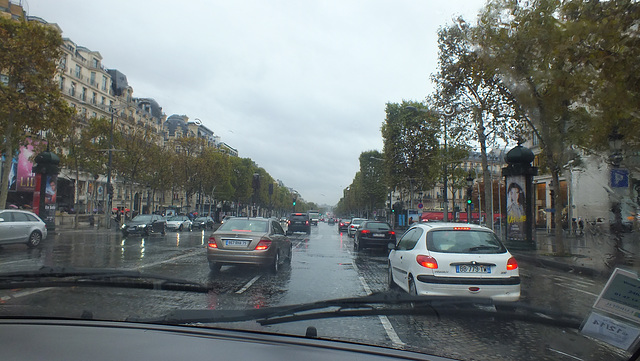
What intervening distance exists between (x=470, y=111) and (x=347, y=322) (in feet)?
79.4

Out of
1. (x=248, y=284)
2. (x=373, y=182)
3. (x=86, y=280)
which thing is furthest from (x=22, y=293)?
(x=373, y=182)

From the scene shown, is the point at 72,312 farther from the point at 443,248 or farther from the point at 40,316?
the point at 443,248

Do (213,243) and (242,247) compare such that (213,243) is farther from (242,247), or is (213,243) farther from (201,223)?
(201,223)

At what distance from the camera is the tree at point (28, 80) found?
20.5m

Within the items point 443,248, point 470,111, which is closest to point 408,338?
point 443,248

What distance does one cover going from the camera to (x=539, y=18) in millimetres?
10703

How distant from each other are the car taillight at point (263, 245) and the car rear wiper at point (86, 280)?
207 inches

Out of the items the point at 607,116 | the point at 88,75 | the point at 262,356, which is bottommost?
the point at 262,356

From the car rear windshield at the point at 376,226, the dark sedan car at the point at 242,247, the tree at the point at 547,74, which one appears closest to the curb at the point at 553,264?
the tree at the point at 547,74

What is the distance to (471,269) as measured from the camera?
20.1 ft

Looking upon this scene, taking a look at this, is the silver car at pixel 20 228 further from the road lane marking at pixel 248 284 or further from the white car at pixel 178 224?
the white car at pixel 178 224

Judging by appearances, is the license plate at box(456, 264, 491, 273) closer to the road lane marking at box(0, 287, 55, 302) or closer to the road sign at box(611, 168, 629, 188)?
the road sign at box(611, 168, 629, 188)

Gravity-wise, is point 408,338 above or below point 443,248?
below

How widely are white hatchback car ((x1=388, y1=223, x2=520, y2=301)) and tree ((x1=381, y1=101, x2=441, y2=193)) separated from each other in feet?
133
